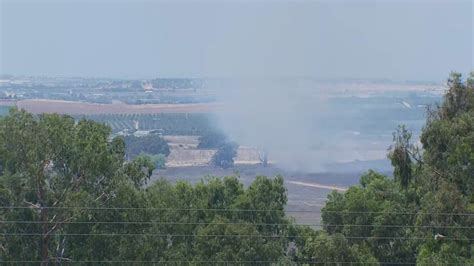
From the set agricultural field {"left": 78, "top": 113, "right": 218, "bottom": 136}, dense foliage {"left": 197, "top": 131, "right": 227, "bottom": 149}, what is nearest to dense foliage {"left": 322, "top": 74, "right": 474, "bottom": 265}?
dense foliage {"left": 197, "top": 131, "right": 227, "bottom": 149}

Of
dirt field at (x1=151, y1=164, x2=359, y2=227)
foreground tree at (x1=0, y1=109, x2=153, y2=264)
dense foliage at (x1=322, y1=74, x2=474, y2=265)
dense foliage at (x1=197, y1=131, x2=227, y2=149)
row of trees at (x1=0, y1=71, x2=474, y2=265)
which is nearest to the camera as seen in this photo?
dense foliage at (x1=322, y1=74, x2=474, y2=265)

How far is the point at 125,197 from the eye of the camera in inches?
630

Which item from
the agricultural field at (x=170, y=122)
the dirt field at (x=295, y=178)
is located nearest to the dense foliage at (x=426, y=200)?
the dirt field at (x=295, y=178)

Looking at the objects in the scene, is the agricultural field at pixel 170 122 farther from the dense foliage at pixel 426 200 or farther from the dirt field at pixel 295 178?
the dense foliage at pixel 426 200

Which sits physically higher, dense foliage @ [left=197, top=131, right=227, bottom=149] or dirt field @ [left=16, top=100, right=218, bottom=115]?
dirt field @ [left=16, top=100, right=218, bottom=115]

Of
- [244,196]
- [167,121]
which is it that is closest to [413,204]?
[244,196]

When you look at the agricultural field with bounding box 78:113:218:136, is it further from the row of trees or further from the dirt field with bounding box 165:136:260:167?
the row of trees

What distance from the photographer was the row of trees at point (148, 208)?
14984 millimetres

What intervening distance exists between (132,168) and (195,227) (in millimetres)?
1881

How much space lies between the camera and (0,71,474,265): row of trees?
49.2 ft

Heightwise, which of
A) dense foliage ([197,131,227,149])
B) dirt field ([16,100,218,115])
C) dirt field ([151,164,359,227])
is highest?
dirt field ([16,100,218,115])

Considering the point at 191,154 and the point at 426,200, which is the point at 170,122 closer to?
the point at 191,154

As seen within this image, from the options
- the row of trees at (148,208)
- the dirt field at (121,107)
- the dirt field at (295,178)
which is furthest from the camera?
the dirt field at (121,107)

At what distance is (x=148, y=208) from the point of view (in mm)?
16312
